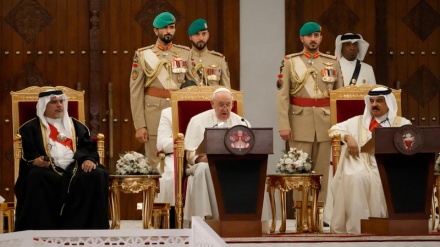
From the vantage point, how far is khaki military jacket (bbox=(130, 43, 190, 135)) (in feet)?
37.2

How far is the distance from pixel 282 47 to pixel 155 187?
3.34m

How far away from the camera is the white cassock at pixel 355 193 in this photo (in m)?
9.71

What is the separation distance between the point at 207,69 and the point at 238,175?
2.59 metres

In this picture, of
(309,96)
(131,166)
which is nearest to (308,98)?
(309,96)

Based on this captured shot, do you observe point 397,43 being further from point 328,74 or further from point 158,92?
point 158,92

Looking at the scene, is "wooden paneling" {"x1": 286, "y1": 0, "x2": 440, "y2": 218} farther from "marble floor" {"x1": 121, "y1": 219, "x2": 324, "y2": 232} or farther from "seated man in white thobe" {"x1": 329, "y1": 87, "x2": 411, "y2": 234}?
"seated man in white thobe" {"x1": 329, "y1": 87, "x2": 411, "y2": 234}

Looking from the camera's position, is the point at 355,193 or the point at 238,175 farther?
the point at 355,193

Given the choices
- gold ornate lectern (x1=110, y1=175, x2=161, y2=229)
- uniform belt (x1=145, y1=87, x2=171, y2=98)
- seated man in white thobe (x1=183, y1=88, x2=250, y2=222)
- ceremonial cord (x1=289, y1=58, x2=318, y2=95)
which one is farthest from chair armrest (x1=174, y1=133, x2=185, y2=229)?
ceremonial cord (x1=289, y1=58, x2=318, y2=95)

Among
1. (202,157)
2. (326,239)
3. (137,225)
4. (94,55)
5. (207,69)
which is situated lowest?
(137,225)

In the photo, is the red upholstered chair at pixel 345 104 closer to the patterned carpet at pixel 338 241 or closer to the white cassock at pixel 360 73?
the white cassock at pixel 360 73

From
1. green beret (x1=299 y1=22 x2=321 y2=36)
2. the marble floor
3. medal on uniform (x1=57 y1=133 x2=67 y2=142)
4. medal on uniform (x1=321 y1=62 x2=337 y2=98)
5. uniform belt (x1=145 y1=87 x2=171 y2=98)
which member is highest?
green beret (x1=299 y1=22 x2=321 y2=36)

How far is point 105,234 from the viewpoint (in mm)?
6688

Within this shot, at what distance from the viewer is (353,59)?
11.8m

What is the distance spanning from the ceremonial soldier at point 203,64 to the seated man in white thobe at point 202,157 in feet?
3.72
